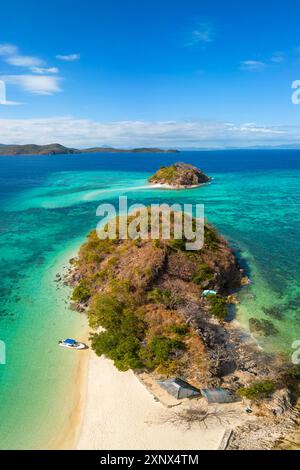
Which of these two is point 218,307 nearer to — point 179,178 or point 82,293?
point 82,293

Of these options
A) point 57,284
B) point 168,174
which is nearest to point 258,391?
point 57,284

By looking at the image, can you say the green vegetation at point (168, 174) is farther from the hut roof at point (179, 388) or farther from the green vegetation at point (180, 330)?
the hut roof at point (179, 388)

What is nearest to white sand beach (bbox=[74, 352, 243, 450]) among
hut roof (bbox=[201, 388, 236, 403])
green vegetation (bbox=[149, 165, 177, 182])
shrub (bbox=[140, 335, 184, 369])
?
hut roof (bbox=[201, 388, 236, 403])

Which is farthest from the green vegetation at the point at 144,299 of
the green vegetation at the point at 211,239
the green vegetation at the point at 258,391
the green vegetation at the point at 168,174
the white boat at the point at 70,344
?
the green vegetation at the point at 168,174

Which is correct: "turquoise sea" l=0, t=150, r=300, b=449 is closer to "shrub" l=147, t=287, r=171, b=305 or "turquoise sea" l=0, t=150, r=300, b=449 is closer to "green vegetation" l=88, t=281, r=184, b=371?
"green vegetation" l=88, t=281, r=184, b=371

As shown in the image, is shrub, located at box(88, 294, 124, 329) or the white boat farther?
the white boat

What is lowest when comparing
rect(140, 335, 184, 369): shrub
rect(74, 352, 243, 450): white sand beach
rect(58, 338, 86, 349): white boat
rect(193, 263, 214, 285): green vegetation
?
rect(74, 352, 243, 450): white sand beach

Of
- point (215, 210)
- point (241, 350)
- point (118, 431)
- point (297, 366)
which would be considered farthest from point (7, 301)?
point (215, 210)
